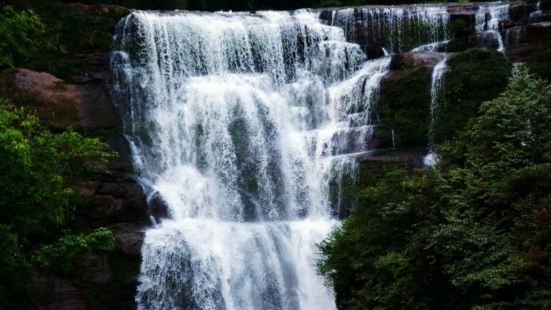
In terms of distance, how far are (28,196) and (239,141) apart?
1135cm

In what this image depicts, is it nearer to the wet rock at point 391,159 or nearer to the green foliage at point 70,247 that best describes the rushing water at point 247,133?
the wet rock at point 391,159

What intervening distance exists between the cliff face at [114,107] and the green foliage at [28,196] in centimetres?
321

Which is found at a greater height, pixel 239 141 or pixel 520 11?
pixel 520 11

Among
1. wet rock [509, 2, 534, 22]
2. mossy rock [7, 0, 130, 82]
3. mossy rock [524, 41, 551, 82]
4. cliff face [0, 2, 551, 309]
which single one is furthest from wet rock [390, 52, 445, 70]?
mossy rock [7, 0, 130, 82]

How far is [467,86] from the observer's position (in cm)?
2266

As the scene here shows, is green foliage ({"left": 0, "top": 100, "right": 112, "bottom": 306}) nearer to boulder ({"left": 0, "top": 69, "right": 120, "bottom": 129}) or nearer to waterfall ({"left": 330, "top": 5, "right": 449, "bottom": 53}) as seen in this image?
boulder ({"left": 0, "top": 69, "right": 120, "bottom": 129})

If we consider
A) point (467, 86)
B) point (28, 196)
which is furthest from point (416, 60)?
point (28, 196)

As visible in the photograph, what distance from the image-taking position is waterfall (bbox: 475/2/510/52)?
26.0 metres

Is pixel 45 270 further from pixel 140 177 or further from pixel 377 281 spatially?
pixel 377 281

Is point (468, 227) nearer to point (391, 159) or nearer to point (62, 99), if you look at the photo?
point (391, 159)

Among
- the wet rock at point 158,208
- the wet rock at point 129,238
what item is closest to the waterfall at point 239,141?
the wet rock at point 158,208

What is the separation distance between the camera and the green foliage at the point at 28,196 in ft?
39.4

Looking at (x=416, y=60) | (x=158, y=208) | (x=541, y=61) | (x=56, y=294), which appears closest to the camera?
(x=56, y=294)

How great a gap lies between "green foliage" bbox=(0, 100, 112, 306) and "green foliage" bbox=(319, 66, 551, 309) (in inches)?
219
